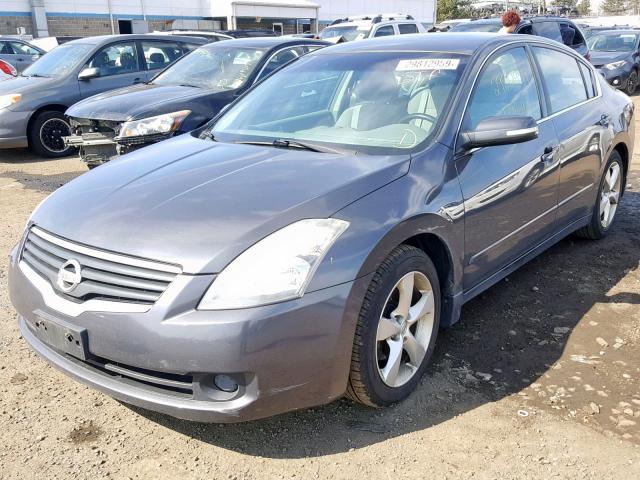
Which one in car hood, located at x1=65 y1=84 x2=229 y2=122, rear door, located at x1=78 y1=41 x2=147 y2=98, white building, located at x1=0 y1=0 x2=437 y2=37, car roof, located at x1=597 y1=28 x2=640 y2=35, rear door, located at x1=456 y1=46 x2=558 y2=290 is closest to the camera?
rear door, located at x1=456 y1=46 x2=558 y2=290

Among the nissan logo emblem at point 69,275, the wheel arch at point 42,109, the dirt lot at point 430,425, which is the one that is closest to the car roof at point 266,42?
the wheel arch at point 42,109

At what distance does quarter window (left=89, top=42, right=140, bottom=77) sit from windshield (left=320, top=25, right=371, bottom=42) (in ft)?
20.4

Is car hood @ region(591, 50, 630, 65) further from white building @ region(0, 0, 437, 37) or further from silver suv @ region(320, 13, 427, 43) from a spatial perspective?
white building @ region(0, 0, 437, 37)

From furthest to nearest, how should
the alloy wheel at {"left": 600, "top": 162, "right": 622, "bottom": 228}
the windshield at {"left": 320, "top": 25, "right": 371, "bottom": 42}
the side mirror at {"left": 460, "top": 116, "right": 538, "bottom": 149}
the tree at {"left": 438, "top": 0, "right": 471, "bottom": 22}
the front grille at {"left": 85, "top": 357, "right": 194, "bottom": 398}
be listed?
the tree at {"left": 438, "top": 0, "right": 471, "bottom": 22}
the windshield at {"left": 320, "top": 25, "right": 371, "bottom": 42}
the alloy wheel at {"left": 600, "top": 162, "right": 622, "bottom": 228}
the side mirror at {"left": 460, "top": 116, "right": 538, "bottom": 149}
the front grille at {"left": 85, "top": 357, "right": 194, "bottom": 398}

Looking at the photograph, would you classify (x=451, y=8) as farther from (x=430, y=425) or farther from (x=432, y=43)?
(x=430, y=425)

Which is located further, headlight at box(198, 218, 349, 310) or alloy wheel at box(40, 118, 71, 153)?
alloy wheel at box(40, 118, 71, 153)

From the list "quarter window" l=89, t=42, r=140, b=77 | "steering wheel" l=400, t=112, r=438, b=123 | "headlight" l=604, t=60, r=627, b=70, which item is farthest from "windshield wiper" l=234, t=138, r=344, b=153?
"headlight" l=604, t=60, r=627, b=70

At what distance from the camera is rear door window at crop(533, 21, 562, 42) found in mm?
12897

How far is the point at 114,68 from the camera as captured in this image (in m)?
9.31

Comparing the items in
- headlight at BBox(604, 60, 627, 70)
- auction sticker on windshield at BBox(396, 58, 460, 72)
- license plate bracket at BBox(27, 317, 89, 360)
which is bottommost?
license plate bracket at BBox(27, 317, 89, 360)

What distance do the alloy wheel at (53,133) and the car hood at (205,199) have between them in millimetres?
6249

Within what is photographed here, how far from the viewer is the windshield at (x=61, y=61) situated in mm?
9141

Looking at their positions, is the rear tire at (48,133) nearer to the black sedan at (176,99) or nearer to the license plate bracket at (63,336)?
the black sedan at (176,99)

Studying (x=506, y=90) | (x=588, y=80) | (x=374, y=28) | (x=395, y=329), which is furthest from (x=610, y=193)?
(x=374, y=28)
